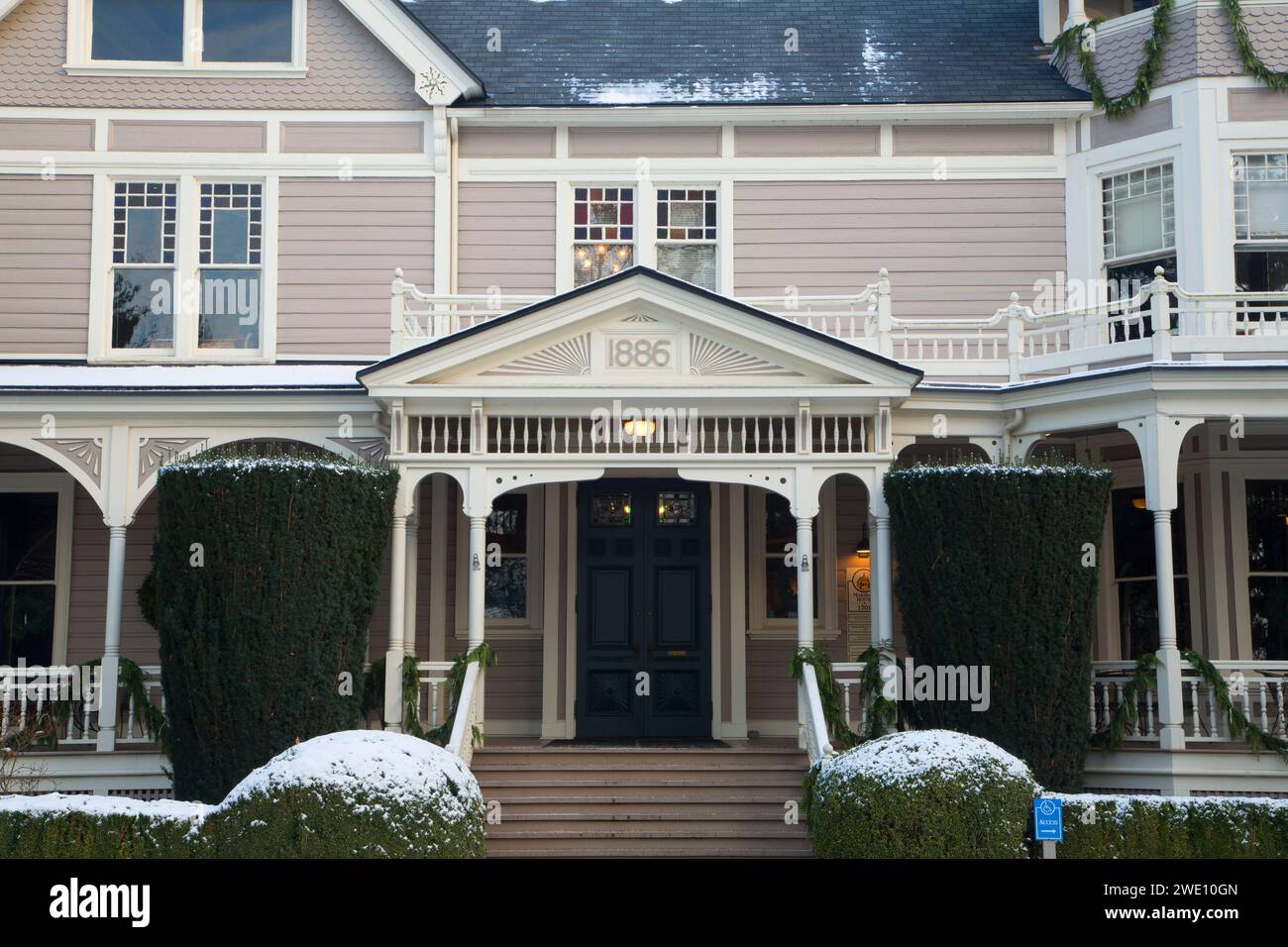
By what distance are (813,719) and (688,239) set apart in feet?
21.1

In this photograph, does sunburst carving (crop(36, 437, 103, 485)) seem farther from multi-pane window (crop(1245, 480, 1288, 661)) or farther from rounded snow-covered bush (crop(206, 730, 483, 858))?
multi-pane window (crop(1245, 480, 1288, 661))

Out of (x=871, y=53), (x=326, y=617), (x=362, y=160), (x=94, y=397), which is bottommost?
(x=326, y=617)

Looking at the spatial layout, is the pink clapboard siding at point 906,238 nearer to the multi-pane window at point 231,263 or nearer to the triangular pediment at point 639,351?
the triangular pediment at point 639,351

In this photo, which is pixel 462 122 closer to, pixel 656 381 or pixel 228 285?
pixel 228 285

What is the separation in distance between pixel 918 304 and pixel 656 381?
4.17m

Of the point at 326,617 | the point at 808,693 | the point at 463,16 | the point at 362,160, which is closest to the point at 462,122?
the point at 362,160

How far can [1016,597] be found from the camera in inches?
513

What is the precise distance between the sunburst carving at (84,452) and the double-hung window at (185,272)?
190cm

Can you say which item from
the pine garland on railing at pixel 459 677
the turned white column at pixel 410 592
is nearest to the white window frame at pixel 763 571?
the pine garland on railing at pixel 459 677

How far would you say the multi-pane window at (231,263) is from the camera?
16.9 m

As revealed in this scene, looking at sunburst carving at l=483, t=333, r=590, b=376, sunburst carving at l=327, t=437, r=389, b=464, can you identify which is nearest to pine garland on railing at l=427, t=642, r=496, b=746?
sunburst carving at l=327, t=437, r=389, b=464

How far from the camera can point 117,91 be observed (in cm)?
1711

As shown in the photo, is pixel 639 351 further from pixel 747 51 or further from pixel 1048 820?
pixel 1048 820

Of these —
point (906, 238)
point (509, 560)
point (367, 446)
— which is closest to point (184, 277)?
point (367, 446)
